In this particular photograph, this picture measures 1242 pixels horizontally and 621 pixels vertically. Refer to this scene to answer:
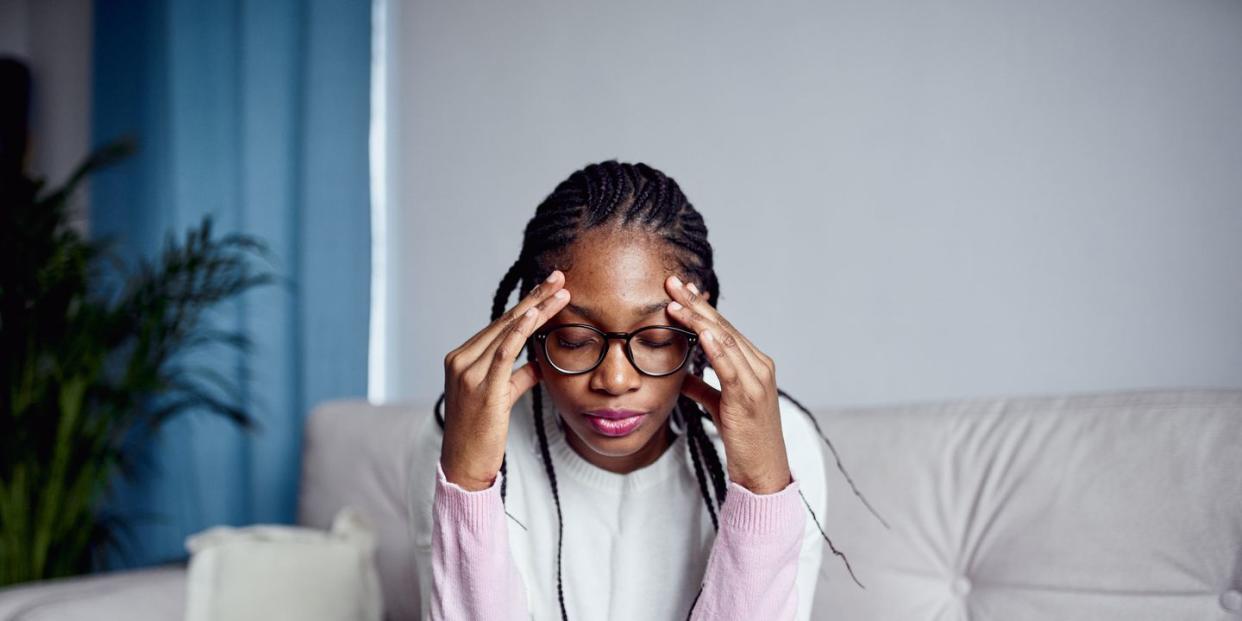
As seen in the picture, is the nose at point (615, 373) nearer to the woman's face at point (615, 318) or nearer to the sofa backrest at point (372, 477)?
the woman's face at point (615, 318)

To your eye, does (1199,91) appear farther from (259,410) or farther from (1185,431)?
(259,410)

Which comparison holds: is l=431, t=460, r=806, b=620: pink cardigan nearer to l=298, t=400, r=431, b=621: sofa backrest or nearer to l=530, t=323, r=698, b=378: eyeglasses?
l=530, t=323, r=698, b=378: eyeglasses

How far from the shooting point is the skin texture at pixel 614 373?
1.14 m

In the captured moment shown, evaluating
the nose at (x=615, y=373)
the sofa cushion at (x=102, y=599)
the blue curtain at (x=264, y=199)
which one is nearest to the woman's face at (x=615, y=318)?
the nose at (x=615, y=373)

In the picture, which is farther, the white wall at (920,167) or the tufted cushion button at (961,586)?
the white wall at (920,167)

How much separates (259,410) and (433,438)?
1.37 metres

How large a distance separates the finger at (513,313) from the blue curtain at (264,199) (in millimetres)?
1512

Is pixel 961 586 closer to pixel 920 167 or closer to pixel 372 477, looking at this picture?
pixel 920 167

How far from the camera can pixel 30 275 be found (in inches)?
79.6

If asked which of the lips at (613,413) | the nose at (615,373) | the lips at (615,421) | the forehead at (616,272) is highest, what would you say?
the forehead at (616,272)

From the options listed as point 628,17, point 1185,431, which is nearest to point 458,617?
point 1185,431

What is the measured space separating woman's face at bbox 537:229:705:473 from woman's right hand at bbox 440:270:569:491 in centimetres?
3

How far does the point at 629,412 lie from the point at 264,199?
1832mm

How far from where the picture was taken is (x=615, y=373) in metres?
1.13
